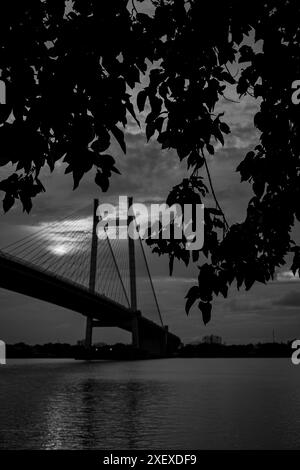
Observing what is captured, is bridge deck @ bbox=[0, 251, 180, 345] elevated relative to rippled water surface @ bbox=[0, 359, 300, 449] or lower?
elevated

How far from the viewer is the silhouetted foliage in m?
2.44

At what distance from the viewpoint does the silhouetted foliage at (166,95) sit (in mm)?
2441

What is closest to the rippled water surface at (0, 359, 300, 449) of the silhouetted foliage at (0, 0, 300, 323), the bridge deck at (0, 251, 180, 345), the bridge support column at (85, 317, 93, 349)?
the bridge deck at (0, 251, 180, 345)

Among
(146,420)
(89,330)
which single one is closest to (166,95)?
(146,420)

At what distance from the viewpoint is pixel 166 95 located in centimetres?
328

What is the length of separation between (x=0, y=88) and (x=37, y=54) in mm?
288

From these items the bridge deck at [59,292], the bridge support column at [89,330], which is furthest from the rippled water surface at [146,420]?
the bridge support column at [89,330]

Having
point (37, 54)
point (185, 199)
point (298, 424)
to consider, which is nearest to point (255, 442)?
point (298, 424)

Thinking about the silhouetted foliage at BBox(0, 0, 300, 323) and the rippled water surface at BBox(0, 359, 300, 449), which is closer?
the silhouetted foliage at BBox(0, 0, 300, 323)

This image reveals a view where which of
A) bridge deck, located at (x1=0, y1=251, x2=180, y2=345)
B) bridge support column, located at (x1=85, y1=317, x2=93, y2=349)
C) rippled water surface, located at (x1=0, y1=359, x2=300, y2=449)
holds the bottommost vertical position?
rippled water surface, located at (x1=0, y1=359, x2=300, y2=449)

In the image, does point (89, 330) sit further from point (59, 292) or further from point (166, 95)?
point (166, 95)

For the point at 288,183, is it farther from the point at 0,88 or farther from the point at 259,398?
the point at 259,398

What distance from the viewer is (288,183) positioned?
3248mm

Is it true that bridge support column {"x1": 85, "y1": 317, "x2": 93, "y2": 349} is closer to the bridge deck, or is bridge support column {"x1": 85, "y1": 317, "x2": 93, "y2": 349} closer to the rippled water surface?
the bridge deck
